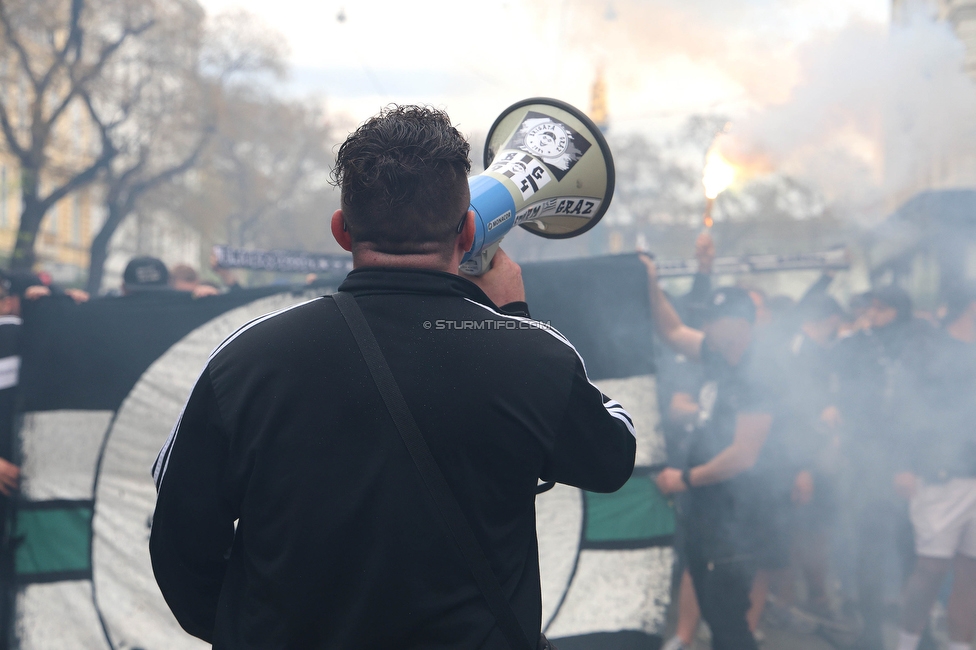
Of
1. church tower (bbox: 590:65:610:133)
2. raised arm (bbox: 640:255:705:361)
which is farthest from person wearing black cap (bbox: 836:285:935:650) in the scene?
church tower (bbox: 590:65:610:133)

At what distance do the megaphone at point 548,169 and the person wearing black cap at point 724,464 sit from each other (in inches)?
65.5

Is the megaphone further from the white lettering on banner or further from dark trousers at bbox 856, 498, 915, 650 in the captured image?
dark trousers at bbox 856, 498, 915, 650

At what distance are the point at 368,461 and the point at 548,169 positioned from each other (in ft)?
3.17

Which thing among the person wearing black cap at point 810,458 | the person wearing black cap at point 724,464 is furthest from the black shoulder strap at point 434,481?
the person wearing black cap at point 810,458

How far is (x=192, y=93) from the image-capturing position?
18.3m

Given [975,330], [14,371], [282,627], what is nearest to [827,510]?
[975,330]

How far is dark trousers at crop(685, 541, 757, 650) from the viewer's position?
3.37 m

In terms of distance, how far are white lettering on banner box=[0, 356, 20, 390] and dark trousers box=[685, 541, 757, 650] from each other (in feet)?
11.0

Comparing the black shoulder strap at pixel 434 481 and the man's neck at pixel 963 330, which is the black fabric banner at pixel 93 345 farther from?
the man's neck at pixel 963 330

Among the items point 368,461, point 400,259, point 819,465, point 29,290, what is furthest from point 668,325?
point 29,290

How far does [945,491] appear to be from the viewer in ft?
12.9

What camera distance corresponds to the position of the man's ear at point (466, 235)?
1.33 meters

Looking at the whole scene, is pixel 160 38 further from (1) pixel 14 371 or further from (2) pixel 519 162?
(2) pixel 519 162

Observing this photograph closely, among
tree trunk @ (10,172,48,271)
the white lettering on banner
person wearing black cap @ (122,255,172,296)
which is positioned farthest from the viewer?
tree trunk @ (10,172,48,271)
